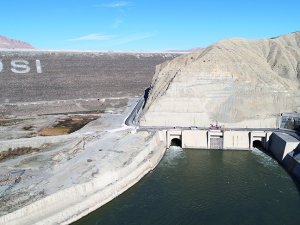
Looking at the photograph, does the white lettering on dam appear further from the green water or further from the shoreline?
the shoreline

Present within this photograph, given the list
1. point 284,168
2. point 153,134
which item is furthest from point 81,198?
point 284,168

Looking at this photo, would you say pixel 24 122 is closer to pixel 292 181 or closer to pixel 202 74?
pixel 202 74

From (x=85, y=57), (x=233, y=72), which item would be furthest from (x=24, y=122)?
(x=233, y=72)

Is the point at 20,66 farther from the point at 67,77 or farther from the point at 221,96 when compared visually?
the point at 221,96

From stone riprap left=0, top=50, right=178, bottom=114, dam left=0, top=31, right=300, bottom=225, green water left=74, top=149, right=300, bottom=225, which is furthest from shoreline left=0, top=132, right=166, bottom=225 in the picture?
stone riprap left=0, top=50, right=178, bottom=114

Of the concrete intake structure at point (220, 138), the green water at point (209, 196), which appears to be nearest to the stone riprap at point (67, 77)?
the concrete intake structure at point (220, 138)

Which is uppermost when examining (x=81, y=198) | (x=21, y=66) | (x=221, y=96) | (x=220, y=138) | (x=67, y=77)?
(x=21, y=66)

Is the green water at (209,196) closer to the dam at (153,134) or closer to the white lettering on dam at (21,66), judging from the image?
the dam at (153,134)
